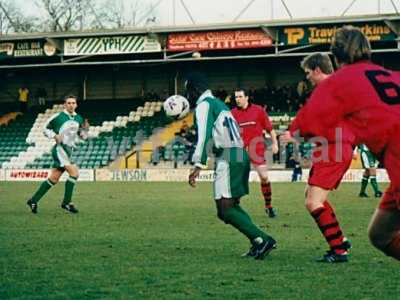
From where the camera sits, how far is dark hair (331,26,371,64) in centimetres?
636

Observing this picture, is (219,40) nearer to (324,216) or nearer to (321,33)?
(321,33)

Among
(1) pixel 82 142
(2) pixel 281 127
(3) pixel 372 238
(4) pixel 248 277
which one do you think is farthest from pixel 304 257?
(1) pixel 82 142

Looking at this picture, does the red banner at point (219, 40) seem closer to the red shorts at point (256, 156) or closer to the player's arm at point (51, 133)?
the red shorts at point (256, 156)

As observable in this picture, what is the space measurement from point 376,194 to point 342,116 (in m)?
17.9

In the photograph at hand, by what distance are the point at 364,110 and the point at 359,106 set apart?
41 millimetres

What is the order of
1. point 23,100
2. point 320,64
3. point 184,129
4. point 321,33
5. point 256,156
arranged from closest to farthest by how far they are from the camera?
point 320,64, point 256,156, point 321,33, point 184,129, point 23,100

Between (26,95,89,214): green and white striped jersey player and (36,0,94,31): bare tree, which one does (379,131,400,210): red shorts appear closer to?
(26,95,89,214): green and white striped jersey player

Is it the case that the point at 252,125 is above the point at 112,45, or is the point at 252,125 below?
below

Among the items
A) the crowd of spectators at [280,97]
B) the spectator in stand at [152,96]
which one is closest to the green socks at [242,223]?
the crowd of spectators at [280,97]

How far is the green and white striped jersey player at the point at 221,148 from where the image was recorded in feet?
34.6

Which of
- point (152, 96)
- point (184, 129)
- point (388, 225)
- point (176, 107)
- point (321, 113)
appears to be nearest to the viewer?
point (321, 113)

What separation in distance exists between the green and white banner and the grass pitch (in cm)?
2266

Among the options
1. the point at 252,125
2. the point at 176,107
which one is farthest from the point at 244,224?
the point at 252,125

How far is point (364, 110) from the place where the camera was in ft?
20.1
